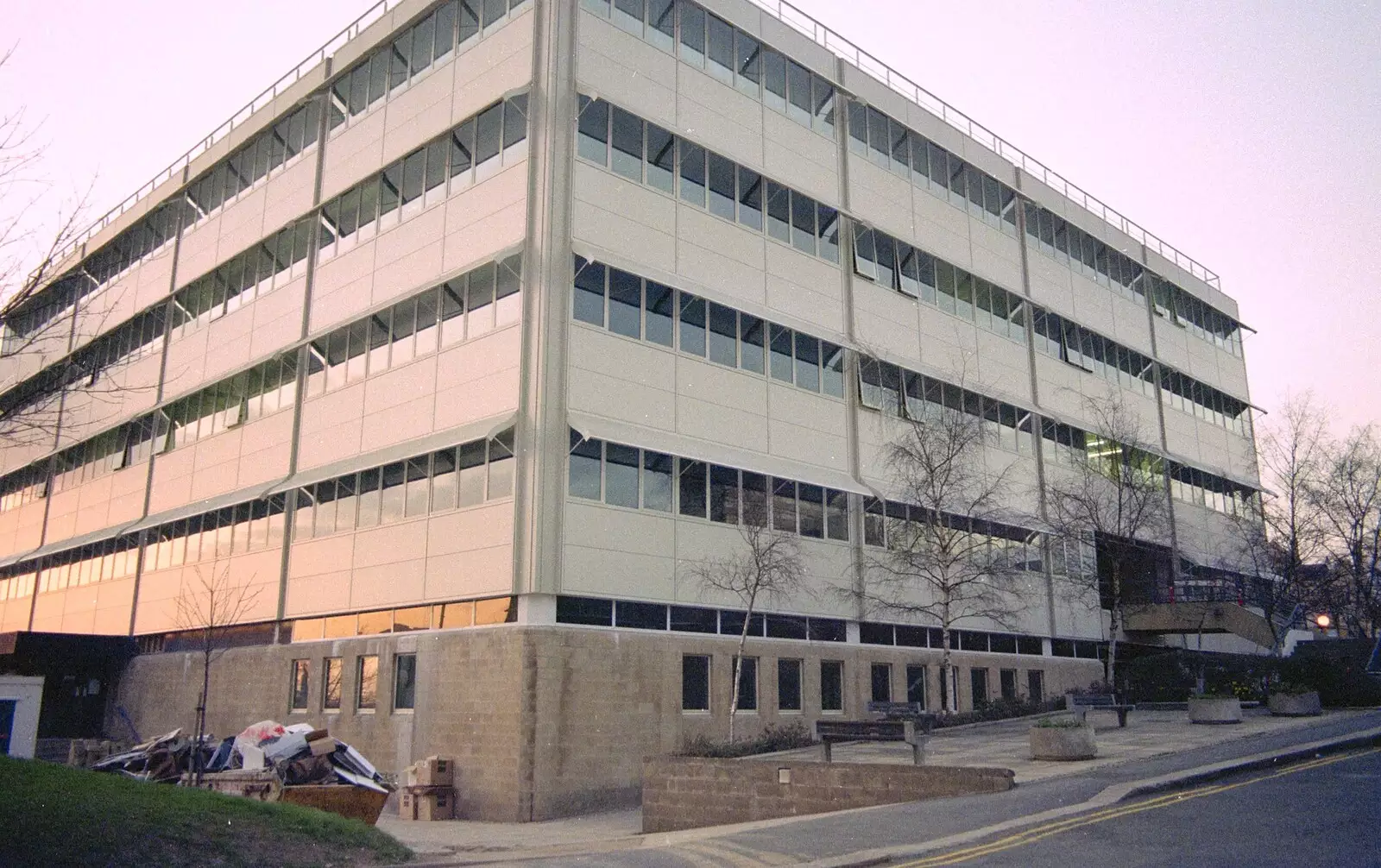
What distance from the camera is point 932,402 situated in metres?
38.5

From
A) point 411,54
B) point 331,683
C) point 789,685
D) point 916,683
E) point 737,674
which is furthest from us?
point 916,683

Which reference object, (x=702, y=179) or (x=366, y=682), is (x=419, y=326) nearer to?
(x=702, y=179)

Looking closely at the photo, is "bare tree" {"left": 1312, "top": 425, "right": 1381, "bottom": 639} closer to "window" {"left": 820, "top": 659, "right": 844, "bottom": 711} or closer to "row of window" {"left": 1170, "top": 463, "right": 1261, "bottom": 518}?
"row of window" {"left": 1170, "top": 463, "right": 1261, "bottom": 518}

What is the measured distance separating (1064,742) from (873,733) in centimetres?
376

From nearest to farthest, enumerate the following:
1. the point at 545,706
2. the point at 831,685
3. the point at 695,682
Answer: the point at 545,706 < the point at 695,682 < the point at 831,685

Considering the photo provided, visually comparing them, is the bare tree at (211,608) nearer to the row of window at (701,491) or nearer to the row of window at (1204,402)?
the row of window at (701,491)

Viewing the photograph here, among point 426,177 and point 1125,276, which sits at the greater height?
point 1125,276

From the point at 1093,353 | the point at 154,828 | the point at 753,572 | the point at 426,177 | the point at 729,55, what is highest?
the point at 729,55

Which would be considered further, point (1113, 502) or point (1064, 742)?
point (1113, 502)

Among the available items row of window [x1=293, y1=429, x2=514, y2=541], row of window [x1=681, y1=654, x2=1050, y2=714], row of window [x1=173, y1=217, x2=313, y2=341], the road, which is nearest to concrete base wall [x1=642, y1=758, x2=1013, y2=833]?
the road

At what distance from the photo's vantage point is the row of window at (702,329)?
93.9 ft

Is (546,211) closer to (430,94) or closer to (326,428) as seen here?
(430,94)

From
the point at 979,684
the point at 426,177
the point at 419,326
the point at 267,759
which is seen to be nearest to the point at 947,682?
the point at 979,684

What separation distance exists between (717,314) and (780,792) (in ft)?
50.9
